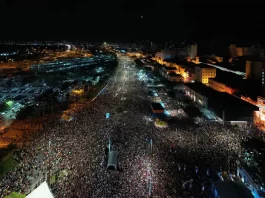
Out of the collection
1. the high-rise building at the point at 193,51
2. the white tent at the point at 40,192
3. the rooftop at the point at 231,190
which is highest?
the high-rise building at the point at 193,51

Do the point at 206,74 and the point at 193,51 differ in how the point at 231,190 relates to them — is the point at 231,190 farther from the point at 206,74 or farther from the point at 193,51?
the point at 193,51

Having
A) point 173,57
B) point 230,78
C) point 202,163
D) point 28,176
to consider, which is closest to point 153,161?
point 202,163

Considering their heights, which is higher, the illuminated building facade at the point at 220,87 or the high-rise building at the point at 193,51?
the high-rise building at the point at 193,51

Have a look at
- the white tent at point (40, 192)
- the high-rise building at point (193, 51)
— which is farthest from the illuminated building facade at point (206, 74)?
the white tent at point (40, 192)

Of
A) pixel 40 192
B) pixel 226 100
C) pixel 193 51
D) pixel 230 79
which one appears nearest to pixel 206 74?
pixel 230 79

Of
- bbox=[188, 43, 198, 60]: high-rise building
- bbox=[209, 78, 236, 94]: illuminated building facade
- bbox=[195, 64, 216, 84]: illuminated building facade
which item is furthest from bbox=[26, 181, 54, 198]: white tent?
bbox=[188, 43, 198, 60]: high-rise building

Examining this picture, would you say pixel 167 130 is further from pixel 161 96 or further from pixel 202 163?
pixel 161 96

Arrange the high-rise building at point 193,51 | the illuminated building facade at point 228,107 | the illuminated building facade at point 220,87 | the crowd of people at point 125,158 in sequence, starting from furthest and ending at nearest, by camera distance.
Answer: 1. the high-rise building at point 193,51
2. the illuminated building facade at point 220,87
3. the illuminated building facade at point 228,107
4. the crowd of people at point 125,158

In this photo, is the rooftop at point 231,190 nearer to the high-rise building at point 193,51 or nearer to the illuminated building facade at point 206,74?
the illuminated building facade at point 206,74
